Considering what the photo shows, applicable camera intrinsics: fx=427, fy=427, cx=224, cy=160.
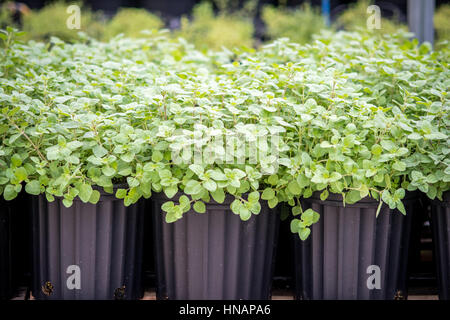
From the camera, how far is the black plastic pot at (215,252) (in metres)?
1.20

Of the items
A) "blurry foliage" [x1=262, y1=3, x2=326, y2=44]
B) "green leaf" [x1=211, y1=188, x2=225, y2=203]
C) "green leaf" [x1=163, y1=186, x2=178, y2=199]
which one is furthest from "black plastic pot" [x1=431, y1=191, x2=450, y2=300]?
"blurry foliage" [x1=262, y1=3, x2=326, y2=44]

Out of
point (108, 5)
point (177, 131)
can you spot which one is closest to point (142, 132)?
point (177, 131)

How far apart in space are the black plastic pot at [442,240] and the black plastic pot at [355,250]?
6cm

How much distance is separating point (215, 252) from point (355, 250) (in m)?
0.40

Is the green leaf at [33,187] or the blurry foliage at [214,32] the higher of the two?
the blurry foliage at [214,32]

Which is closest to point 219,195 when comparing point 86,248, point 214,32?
point 86,248

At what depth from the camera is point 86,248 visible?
1235mm

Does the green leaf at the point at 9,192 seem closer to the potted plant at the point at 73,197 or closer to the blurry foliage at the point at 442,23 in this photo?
the potted plant at the point at 73,197

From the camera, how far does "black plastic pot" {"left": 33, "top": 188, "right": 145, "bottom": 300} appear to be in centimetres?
122

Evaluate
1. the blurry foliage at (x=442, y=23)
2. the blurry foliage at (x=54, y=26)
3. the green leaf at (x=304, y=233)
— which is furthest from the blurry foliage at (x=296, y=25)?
the green leaf at (x=304, y=233)

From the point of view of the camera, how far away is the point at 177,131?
113 cm

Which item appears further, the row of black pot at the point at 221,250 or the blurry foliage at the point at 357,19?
the blurry foliage at the point at 357,19
